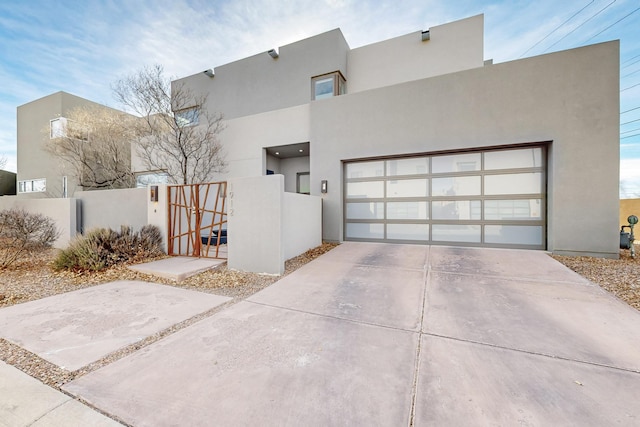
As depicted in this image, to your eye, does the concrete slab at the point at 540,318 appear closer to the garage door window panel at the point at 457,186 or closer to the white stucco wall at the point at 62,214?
the garage door window panel at the point at 457,186

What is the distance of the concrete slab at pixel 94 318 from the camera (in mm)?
2572

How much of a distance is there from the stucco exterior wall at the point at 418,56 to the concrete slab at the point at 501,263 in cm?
687

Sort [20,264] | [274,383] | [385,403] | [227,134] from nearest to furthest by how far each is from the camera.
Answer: [385,403]
[274,383]
[20,264]
[227,134]

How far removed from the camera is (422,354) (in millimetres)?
2449

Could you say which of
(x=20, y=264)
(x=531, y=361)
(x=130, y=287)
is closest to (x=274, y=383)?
(x=531, y=361)

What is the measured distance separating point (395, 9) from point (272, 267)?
8971 millimetres

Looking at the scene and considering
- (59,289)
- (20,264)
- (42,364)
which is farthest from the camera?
(20,264)

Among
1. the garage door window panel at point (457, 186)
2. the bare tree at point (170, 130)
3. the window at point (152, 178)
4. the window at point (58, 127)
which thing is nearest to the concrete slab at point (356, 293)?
the garage door window panel at point (457, 186)

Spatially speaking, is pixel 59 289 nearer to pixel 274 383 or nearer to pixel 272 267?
pixel 272 267

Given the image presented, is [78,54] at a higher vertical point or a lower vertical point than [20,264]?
higher

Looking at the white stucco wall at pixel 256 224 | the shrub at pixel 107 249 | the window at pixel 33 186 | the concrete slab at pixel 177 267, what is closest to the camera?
the concrete slab at pixel 177 267

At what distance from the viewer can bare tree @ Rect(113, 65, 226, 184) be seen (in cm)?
980

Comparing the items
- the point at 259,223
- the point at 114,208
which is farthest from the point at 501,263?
the point at 114,208

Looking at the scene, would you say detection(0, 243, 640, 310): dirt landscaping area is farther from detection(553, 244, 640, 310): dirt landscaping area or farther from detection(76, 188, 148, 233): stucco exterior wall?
detection(76, 188, 148, 233): stucco exterior wall
